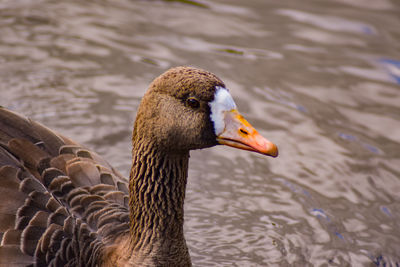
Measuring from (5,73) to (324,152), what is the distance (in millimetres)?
4643

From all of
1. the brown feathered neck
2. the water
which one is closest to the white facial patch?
the brown feathered neck

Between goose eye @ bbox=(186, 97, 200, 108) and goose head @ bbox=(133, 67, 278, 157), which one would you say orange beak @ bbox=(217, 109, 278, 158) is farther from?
goose eye @ bbox=(186, 97, 200, 108)

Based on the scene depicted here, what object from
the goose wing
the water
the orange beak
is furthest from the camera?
the water

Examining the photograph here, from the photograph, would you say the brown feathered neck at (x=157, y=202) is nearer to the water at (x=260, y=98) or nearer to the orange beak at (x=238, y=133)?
the orange beak at (x=238, y=133)

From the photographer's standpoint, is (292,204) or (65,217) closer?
(65,217)

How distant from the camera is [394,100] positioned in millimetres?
8938

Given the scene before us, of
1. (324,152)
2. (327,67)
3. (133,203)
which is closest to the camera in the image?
(133,203)

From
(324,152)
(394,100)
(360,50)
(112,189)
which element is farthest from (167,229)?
(360,50)

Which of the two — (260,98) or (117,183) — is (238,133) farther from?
(260,98)

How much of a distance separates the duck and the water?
3.51 feet

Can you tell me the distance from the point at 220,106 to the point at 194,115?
0.21 meters

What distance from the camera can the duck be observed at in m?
4.39

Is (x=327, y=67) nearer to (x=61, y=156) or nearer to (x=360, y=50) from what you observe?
(x=360, y=50)

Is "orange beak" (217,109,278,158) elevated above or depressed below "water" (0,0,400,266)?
above
